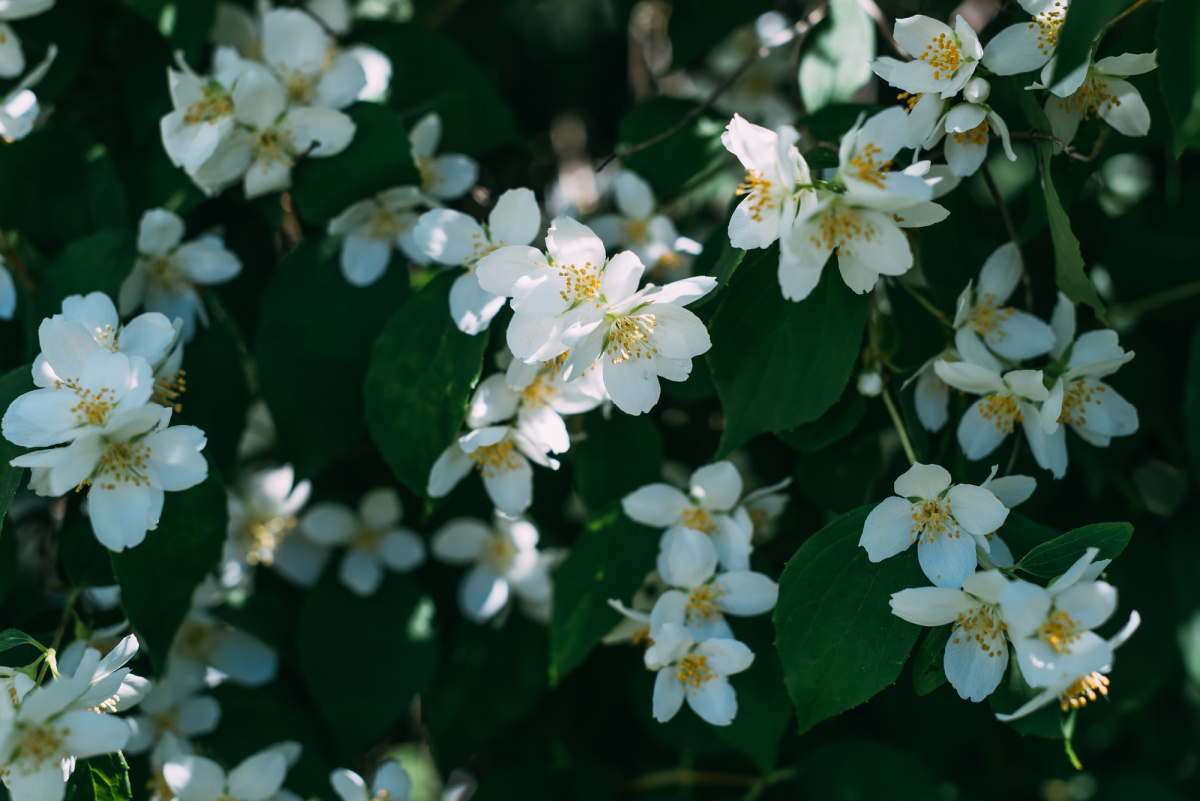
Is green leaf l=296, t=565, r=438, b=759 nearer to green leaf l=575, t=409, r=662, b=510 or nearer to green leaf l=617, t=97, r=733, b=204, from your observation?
green leaf l=575, t=409, r=662, b=510

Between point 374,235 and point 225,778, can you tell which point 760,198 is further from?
point 225,778

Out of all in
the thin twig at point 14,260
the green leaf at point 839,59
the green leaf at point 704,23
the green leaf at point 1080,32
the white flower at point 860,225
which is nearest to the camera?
the green leaf at point 1080,32

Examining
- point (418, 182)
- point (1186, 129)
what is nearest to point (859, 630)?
point (1186, 129)

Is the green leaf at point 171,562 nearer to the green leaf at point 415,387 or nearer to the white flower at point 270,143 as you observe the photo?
the green leaf at point 415,387

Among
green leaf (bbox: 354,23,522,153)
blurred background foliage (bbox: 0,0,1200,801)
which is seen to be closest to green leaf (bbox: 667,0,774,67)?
blurred background foliage (bbox: 0,0,1200,801)

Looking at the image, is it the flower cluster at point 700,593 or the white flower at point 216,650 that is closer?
the flower cluster at point 700,593

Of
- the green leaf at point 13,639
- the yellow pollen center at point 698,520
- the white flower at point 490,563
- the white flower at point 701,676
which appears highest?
the green leaf at point 13,639

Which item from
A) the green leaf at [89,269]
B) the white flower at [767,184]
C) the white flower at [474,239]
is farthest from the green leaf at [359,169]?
the white flower at [767,184]
